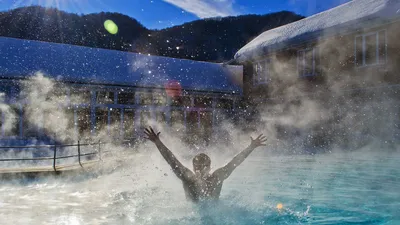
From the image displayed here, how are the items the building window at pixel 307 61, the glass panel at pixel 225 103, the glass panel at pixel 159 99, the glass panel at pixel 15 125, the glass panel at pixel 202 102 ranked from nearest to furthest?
the glass panel at pixel 15 125 → the building window at pixel 307 61 → the glass panel at pixel 159 99 → the glass panel at pixel 202 102 → the glass panel at pixel 225 103

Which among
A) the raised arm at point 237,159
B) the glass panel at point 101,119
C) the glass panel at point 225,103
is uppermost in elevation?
the glass panel at point 225,103

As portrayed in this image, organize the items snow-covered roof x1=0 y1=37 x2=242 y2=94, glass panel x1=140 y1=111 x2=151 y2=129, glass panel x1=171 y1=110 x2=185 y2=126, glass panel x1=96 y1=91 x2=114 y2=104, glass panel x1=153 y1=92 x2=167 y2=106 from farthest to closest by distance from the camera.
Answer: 1. glass panel x1=171 y1=110 x2=185 y2=126
2. glass panel x1=153 y1=92 x2=167 y2=106
3. glass panel x1=140 y1=111 x2=151 y2=129
4. glass panel x1=96 y1=91 x2=114 y2=104
5. snow-covered roof x1=0 y1=37 x2=242 y2=94

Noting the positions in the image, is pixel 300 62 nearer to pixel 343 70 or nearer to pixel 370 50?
pixel 343 70

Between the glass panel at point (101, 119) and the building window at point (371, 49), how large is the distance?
45.3 ft

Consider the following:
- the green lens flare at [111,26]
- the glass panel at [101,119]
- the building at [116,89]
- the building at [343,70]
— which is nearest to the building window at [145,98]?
the building at [116,89]

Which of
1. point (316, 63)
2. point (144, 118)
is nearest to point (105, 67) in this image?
point (144, 118)

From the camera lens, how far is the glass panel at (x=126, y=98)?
2078 centimetres

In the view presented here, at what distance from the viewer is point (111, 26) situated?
425 ft

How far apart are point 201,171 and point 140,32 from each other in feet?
418

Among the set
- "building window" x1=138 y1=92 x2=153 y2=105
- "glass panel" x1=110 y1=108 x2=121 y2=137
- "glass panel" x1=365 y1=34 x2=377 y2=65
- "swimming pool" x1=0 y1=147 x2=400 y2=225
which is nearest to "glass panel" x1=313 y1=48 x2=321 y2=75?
"glass panel" x1=365 y1=34 x2=377 y2=65

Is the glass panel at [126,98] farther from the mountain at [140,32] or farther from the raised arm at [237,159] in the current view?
the mountain at [140,32]

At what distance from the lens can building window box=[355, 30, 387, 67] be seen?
15.4 metres

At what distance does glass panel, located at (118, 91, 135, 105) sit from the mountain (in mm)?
87564

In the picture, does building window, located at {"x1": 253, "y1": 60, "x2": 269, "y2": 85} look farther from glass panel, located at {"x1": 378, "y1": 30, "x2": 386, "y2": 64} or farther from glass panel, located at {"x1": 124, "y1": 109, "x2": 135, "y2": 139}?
glass panel, located at {"x1": 124, "y1": 109, "x2": 135, "y2": 139}
